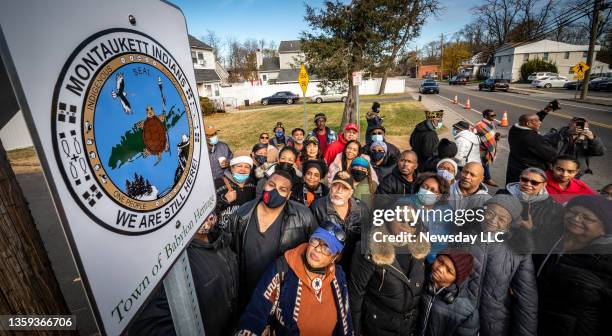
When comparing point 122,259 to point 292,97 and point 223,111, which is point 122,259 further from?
point 292,97

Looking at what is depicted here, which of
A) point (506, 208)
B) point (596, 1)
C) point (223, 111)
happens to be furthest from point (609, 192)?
point (596, 1)

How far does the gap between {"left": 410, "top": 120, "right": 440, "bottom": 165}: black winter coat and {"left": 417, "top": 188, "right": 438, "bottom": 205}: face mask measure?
221 cm

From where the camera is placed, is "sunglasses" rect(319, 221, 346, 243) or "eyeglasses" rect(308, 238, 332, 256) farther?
"sunglasses" rect(319, 221, 346, 243)

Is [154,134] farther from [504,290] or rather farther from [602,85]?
[602,85]

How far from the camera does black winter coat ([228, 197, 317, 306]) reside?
2.75 m

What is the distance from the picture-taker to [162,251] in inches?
35.4

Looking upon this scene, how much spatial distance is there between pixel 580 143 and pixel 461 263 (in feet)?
13.9

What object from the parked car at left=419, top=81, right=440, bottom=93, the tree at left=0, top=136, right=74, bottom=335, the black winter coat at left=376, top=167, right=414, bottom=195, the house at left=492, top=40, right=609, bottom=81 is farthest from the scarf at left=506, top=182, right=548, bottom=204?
the house at left=492, top=40, right=609, bottom=81

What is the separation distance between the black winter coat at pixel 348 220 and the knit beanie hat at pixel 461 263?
88 centimetres

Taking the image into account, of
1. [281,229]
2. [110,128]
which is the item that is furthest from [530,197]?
[110,128]

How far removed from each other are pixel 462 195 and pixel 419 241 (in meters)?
1.32

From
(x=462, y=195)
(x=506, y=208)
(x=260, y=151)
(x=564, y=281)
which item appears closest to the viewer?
(x=564, y=281)

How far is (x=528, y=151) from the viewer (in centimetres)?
463

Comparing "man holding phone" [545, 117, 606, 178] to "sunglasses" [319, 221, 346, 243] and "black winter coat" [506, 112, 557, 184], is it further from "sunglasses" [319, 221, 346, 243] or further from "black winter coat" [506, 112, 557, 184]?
"sunglasses" [319, 221, 346, 243]
